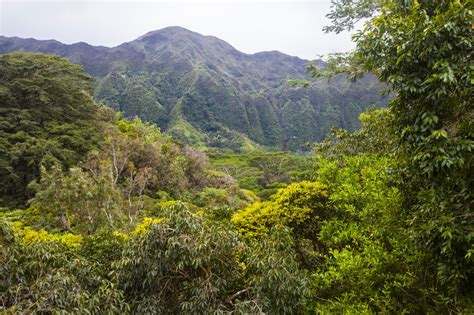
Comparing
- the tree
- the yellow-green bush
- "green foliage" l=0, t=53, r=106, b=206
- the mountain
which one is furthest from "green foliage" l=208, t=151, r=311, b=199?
the mountain

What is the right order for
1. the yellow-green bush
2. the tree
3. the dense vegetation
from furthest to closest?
the yellow-green bush < the dense vegetation < the tree

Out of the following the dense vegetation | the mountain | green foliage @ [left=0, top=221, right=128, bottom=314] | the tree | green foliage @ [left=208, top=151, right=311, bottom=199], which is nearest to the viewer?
the tree

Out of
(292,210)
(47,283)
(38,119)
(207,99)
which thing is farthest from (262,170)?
(207,99)

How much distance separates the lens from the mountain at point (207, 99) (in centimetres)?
11631

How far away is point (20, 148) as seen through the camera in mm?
20312

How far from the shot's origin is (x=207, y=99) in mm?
133750

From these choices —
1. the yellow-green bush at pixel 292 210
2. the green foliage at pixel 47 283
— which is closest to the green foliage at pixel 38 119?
the green foliage at pixel 47 283

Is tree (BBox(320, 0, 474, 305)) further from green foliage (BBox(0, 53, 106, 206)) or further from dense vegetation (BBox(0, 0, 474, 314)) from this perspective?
green foliage (BBox(0, 53, 106, 206))

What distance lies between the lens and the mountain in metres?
116

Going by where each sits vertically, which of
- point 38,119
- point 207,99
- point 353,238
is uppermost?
point 38,119

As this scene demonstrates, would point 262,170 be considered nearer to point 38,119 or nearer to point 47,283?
point 38,119

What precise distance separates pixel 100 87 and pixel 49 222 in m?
121

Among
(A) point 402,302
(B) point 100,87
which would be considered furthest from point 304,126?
(A) point 402,302

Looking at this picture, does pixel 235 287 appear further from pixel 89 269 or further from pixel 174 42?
pixel 174 42
